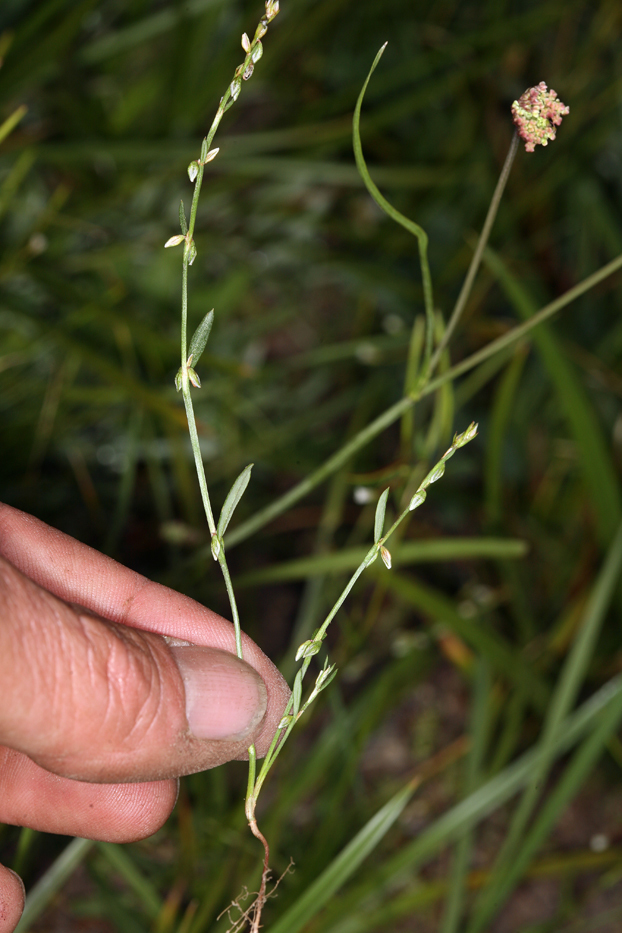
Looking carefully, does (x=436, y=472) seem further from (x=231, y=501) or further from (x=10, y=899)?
(x=10, y=899)

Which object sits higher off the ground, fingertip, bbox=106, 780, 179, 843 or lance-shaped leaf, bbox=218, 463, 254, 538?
lance-shaped leaf, bbox=218, 463, 254, 538

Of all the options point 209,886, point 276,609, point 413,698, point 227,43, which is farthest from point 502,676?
point 227,43

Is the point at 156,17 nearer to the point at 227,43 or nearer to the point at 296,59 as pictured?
the point at 227,43

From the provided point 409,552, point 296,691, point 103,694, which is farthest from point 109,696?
point 409,552

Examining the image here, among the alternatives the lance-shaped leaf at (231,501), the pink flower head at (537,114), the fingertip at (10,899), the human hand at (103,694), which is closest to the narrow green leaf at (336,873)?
the human hand at (103,694)

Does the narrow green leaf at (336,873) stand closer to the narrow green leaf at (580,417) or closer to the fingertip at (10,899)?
the fingertip at (10,899)

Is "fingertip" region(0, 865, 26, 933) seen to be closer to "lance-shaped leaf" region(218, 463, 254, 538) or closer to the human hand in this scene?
the human hand

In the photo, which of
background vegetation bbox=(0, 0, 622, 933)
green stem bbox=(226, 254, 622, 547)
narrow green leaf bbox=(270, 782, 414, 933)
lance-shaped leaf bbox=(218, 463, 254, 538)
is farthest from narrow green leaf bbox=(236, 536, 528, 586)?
lance-shaped leaf bbox=(218, 463, 254, 538)
